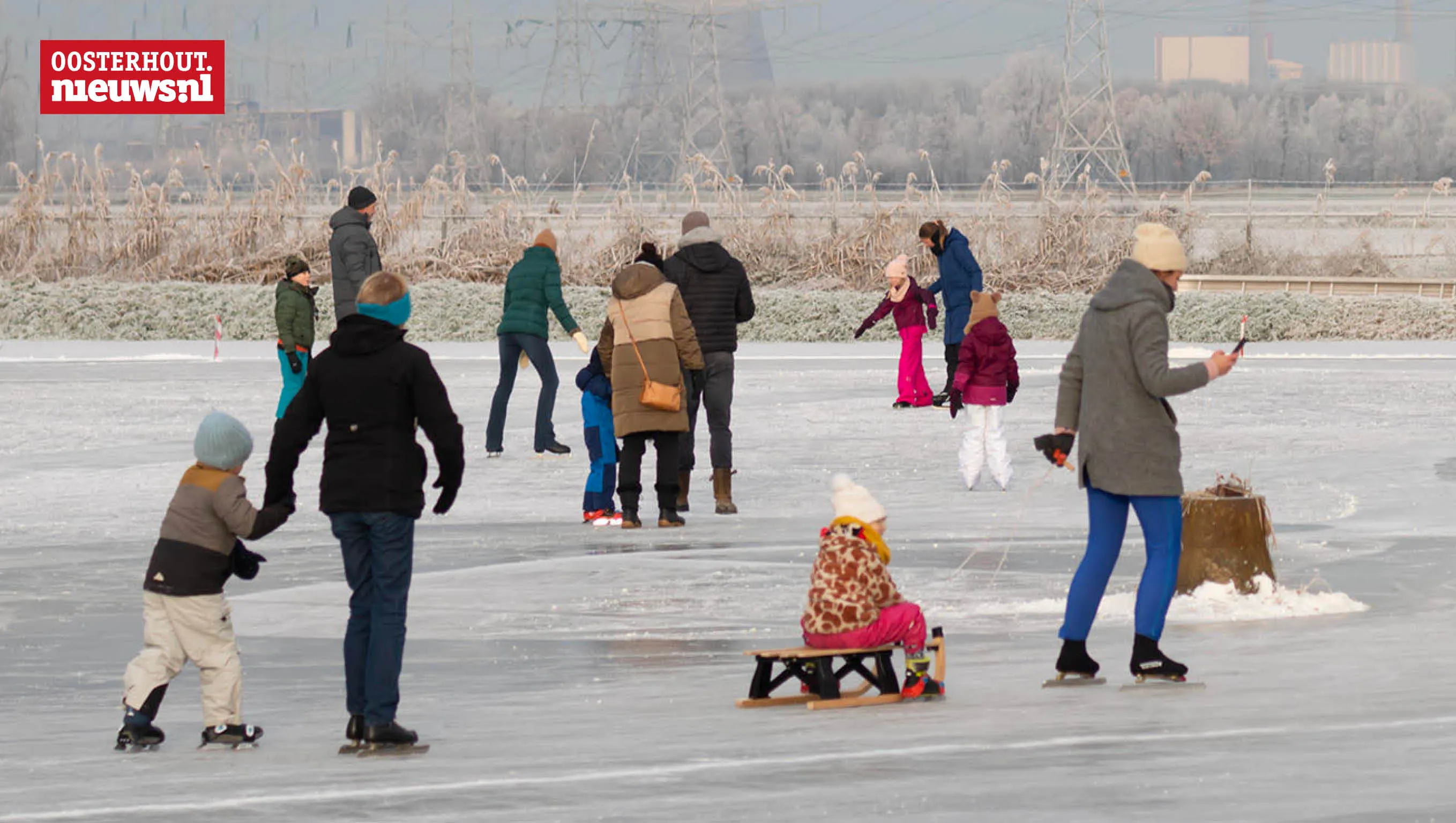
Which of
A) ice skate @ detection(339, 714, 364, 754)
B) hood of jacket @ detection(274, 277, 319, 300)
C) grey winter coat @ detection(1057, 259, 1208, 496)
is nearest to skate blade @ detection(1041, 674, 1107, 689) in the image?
grey winter coat @ detection(1057, 259, 1208, 496)

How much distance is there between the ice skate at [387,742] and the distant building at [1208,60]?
175686 mm

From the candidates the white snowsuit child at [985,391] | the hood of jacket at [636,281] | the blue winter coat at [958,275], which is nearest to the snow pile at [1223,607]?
the hood of jacket at [636,281]

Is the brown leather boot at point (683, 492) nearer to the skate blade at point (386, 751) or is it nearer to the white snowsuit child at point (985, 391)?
the white snowsuit child at point (985, 391)

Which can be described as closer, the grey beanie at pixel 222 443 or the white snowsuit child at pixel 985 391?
the grey beanie at pixel 222 443

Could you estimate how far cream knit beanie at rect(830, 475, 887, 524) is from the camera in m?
7.82

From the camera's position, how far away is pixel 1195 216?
3509cm

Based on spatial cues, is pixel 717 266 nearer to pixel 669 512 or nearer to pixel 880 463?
pixel 669 512

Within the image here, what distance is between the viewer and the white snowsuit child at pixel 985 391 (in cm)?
1446

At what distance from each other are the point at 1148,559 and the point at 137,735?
3.64 m

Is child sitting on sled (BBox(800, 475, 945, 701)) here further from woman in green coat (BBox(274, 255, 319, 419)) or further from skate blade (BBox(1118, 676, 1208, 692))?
woman in green coat (BBox(274, 255, 319, 419))

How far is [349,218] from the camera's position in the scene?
16344mm

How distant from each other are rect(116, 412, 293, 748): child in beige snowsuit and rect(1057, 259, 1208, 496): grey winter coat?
293 centimetres

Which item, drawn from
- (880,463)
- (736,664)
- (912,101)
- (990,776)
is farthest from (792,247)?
(912,101)

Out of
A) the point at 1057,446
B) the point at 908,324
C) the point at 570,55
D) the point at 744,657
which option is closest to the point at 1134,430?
the point at 1057,446
